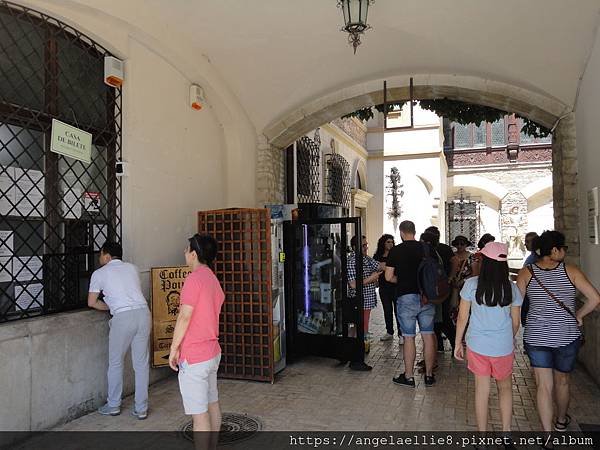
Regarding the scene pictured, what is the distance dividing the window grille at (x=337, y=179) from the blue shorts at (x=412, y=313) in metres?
5.87

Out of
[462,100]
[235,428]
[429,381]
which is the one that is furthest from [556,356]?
[462,100]

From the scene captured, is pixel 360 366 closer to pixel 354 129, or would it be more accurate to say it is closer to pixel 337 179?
pixel 337 179

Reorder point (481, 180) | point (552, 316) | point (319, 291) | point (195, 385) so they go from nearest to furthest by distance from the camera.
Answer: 1. point (195, 385)
2. point (552, 316)
3. point (319, 291)
4. point (481, 180)

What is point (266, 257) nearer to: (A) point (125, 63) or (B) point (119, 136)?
(B) point (119, 136)

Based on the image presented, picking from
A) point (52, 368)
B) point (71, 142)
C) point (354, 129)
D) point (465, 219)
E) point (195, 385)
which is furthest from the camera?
point (465, 219)

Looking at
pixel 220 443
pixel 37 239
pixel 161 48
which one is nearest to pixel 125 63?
pixel 161 48

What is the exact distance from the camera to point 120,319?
4.02 metres

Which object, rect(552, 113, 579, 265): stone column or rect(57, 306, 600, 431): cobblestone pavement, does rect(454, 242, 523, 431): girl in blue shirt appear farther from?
rect(552, 113, 579, 265): stone column

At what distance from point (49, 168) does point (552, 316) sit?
414 cm

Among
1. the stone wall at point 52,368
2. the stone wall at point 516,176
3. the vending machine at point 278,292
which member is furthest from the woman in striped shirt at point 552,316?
the stone wall at point 516,176

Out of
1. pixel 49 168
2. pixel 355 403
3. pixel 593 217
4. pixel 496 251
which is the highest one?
pixel 49 168

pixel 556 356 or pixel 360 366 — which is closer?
pixel 556 356

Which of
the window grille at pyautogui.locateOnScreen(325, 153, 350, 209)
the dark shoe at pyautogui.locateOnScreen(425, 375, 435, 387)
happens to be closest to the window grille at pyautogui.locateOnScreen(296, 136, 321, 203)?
the window grille at pyautogui.locateOnScreen(325, 153, 350, 209)

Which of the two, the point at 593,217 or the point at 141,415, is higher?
the point at 593,217
